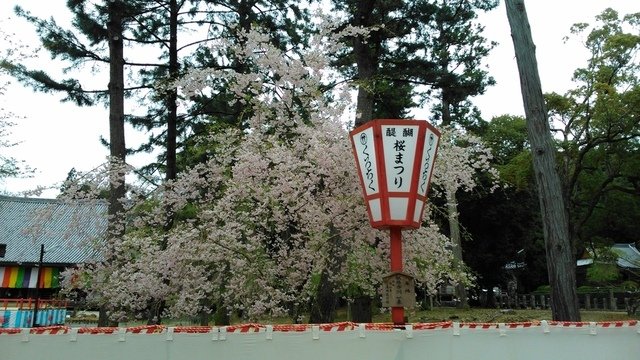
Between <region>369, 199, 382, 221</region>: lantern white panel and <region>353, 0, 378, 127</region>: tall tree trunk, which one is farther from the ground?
<region>353, 0, 378, 127</region>: tall tree trunk

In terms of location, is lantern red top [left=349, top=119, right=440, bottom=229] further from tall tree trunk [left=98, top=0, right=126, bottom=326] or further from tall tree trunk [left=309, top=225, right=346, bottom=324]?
tall tree trunk [left=98, top=0, right=126, bottom=326]

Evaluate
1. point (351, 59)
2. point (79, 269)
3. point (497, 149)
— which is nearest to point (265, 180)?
point (79, 269)

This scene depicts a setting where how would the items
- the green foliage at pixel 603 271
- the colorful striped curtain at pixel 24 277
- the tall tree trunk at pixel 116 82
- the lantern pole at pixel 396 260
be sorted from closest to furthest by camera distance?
the lantern pole at pixel 396 260 → the tall tree trunk at pixel 116 82 → the green foliage at pixel 603 271 → the colorful striped curtain at pixel 24 277

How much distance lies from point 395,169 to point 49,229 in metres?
7.78

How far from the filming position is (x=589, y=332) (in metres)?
4.68

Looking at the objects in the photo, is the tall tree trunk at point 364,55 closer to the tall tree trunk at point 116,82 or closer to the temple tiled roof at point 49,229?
the tall tree trunk at point 116,82

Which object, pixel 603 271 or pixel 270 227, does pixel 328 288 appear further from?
pixel 603 271

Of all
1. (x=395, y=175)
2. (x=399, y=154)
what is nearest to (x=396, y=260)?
(x=395, y=175)

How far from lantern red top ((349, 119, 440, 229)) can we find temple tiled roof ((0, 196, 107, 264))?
4862 mm

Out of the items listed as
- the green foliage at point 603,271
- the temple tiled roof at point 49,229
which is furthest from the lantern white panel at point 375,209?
the green foliage at point 603,271

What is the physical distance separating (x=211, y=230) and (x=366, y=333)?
354 centimetres

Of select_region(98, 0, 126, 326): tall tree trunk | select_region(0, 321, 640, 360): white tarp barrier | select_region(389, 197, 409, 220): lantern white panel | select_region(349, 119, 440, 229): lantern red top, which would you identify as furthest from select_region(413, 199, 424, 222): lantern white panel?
select_region(98, 0, 126, 326): tall tree trunk

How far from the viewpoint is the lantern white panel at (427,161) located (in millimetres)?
5137

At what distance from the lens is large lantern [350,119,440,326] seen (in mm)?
4938
